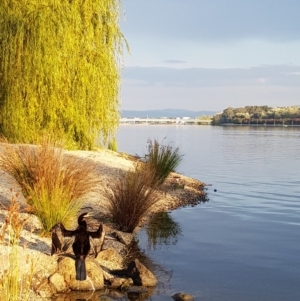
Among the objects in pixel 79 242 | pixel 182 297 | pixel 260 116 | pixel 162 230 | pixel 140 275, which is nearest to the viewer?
pixel 182 297

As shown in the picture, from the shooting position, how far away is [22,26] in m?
17.6

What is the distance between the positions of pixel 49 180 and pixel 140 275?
2.12 meters

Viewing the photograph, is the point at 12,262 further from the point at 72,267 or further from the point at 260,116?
the point at 260,116

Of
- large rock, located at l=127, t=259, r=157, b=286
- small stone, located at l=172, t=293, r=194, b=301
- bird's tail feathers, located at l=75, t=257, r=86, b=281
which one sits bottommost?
small stone, located at l=172, t=293, r=194, b=301

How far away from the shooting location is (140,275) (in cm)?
738

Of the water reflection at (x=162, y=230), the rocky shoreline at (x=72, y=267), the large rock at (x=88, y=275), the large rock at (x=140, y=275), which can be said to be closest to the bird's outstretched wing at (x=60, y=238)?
the rocky shoreline at (x=72, y=267)

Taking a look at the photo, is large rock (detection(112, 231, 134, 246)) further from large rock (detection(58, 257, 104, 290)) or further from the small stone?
the small stone

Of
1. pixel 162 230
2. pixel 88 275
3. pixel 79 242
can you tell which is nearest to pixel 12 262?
pixel 79 242

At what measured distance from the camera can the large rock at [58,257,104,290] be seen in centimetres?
709

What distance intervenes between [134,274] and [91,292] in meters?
0.69

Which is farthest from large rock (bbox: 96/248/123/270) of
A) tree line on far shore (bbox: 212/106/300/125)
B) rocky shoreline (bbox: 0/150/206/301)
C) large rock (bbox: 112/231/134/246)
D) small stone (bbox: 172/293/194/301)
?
tree line on far shore (bbox: 212/106/300/125)

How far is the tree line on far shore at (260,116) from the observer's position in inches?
4828

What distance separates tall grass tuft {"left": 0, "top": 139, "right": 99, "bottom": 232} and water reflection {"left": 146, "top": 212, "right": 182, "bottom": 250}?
1.77 meters

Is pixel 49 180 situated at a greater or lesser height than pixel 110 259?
greater
